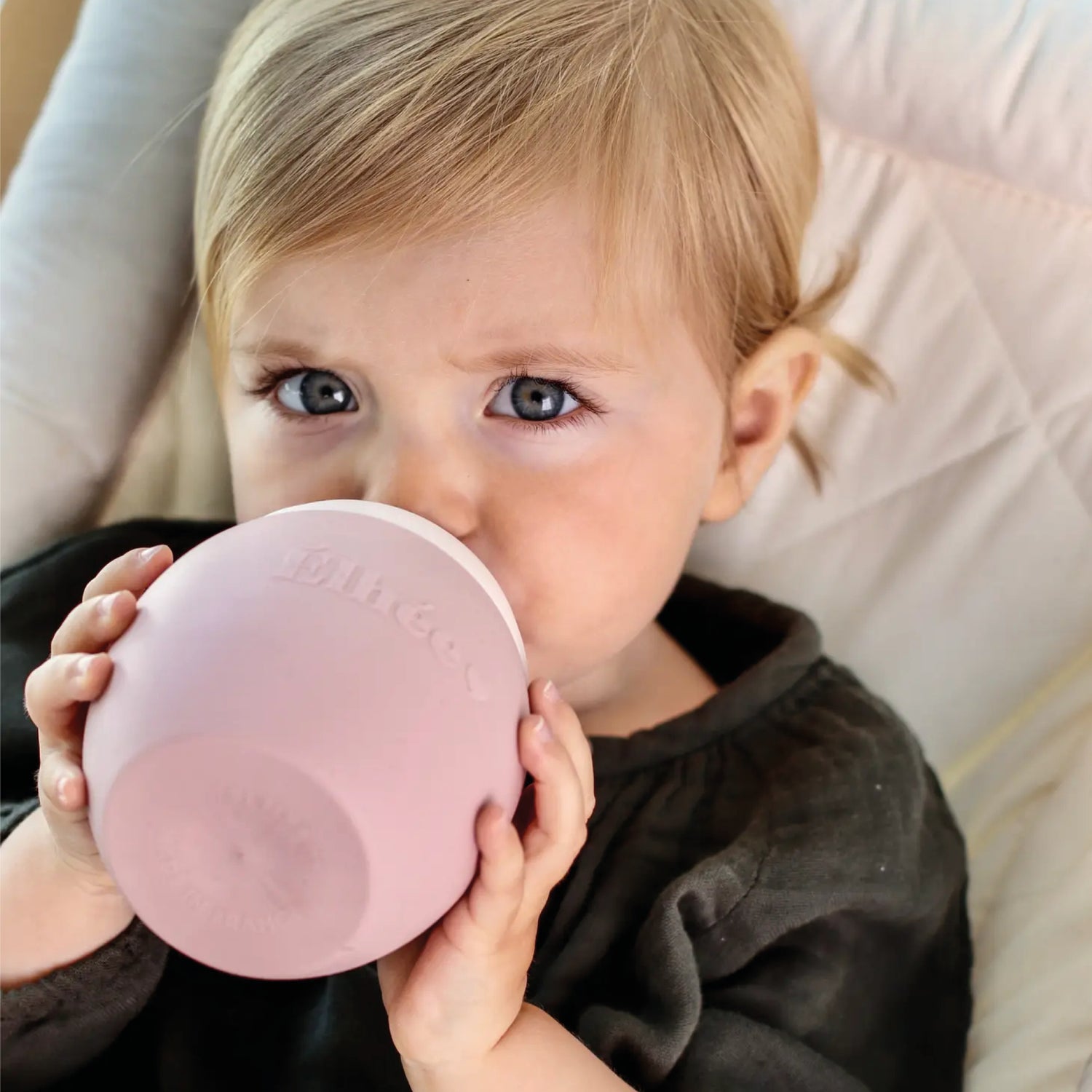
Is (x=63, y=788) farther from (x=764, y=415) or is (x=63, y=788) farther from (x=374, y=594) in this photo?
(x=764, y=415)

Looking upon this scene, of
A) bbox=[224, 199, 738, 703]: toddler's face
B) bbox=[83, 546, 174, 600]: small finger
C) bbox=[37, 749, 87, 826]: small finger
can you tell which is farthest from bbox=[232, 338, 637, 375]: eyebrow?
bbox=[37, 749, 87, 826]: small finger

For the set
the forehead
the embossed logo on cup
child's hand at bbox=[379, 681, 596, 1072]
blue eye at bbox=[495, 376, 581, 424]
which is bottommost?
child's hand at bbox=[379, 681, 596, 1072]

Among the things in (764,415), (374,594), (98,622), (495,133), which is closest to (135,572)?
(98,622)

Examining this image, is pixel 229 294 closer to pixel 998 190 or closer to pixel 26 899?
pixel 26 899

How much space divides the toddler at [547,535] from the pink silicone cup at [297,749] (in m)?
0.03

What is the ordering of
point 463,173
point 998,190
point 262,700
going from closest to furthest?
point 262,700 → point 463,173 → point 998,190

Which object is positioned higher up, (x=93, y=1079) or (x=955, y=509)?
(x=955, y=509)

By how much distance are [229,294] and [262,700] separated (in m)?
0.39

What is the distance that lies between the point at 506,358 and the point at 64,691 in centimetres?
31

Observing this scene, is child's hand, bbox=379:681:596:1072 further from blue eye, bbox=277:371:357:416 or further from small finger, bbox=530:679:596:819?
blue eye, bbox=277:371:357:416

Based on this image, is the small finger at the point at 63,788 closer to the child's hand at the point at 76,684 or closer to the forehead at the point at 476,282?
the child's hand at the point at 76,684

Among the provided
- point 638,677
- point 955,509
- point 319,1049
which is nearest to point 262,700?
point 319,1049

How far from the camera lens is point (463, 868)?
0.52 metres

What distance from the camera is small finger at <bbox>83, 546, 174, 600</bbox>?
0.62 meters
